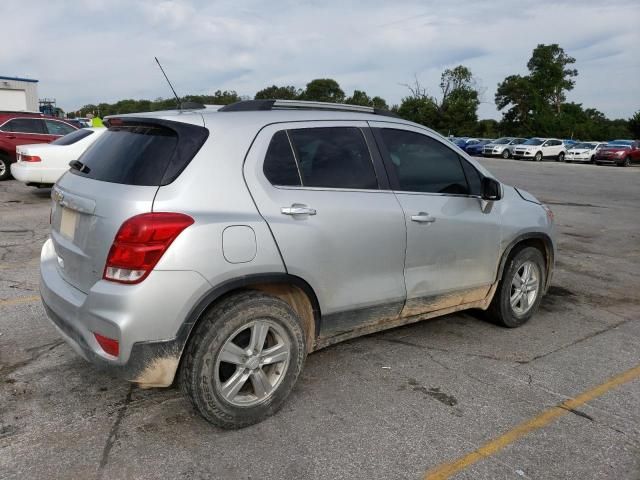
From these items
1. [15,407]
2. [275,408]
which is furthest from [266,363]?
[15,407]

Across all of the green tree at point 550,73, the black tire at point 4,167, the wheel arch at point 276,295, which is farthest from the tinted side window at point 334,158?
the green tree at point 550,73

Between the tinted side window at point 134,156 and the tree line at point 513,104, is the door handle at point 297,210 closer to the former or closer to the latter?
the tinted side window at point 134,156

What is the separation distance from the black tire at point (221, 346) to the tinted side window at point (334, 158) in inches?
30.3

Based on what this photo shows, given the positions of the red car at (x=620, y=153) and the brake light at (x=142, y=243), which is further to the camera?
the red car at (x=620, y=153)

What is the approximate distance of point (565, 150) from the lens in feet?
132

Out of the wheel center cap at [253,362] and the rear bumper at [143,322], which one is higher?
the rear bumper at [143,322]

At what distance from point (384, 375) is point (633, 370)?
1.83 m

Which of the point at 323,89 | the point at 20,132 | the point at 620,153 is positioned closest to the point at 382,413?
the point at 20,132

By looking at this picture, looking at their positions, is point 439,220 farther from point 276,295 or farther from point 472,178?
point 276,295

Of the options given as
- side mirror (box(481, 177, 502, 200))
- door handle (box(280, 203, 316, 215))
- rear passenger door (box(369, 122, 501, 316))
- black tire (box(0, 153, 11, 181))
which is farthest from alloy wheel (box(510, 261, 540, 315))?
black tire (box(0, 153, 11, 181))

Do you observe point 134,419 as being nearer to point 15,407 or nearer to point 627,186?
point 15,407

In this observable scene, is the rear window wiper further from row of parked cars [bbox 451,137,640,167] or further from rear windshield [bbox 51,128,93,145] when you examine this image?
row of parked cars [bbox 451,137,640,167]

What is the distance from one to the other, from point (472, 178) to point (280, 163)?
177 centimetres

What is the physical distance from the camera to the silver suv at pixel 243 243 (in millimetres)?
2705
